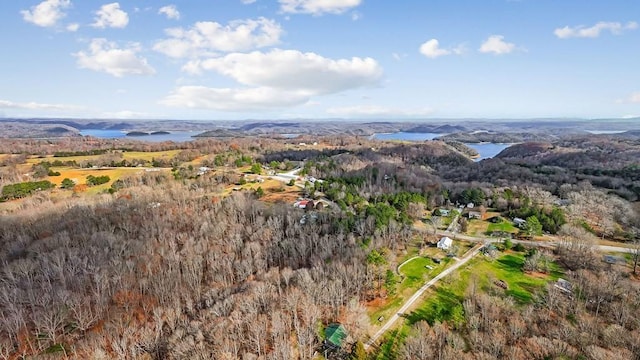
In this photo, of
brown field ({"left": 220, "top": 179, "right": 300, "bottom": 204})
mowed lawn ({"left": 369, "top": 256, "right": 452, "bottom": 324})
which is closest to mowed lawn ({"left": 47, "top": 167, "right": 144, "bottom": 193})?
brown field ({"left": 220, "top": 179, "right": 300, "bottom": 204})

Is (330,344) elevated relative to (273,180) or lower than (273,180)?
lower

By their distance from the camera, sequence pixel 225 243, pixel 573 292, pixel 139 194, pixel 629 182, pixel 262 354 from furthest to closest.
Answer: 1. pixel 629 182
2. pixel 139 194
3. pixel 225 243
4. pixel 573 292
5. pixel 262 354

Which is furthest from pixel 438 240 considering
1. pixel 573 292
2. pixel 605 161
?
pixel 605 161

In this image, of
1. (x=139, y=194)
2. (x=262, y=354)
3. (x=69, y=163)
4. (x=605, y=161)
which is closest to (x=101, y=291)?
(x=262, y=354)

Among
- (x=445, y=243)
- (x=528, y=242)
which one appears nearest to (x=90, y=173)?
(x=445, y=243)

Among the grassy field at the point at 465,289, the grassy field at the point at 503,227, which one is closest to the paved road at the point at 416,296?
the grassy field at the point at 465,289

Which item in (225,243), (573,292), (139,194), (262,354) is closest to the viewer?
(262,354)

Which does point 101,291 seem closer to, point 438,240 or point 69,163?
point 438,240

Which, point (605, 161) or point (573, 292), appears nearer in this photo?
point (573, 292)
